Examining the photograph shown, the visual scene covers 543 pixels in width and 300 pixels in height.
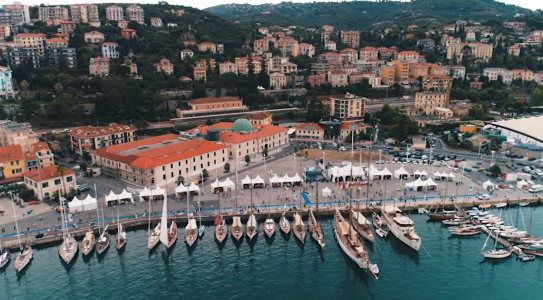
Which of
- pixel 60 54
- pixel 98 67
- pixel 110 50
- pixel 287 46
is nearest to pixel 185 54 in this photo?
pixel 110 50

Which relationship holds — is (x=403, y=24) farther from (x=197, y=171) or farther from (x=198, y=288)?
(x=198, y=288)

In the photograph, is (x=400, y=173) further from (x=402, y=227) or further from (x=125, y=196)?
(x=125, y=196)

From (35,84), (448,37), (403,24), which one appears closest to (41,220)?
(35,84)

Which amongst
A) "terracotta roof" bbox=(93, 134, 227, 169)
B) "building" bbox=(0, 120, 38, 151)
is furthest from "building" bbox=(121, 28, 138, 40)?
"terracotta roof" bbox=(93, 134, 227, 169)

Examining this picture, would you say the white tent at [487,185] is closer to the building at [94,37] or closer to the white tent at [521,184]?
the white tent at [521,184]

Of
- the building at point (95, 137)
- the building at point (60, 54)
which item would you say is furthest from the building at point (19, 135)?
the building at point (60, 54)
